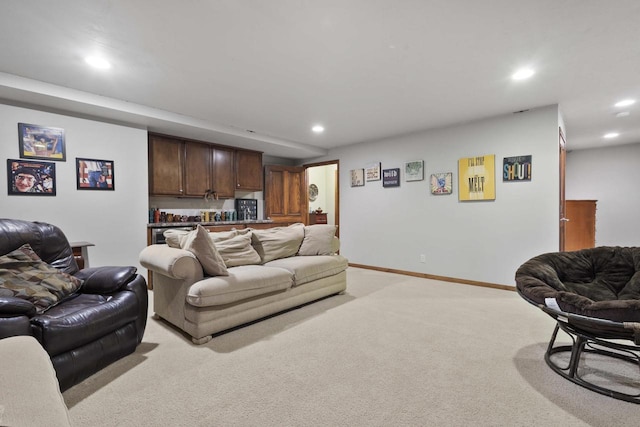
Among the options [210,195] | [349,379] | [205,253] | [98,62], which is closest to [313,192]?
[210,195]

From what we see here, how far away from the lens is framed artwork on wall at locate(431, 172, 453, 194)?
4.49 meters

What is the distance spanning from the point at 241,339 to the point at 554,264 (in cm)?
252

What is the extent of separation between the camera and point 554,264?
2248mm

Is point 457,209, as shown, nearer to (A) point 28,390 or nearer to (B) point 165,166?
(B) point 165,166

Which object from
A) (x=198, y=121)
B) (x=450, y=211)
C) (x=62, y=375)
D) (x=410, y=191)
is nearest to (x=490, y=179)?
(x=450, y=211)

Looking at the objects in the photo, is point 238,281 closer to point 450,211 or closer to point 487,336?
point 487,336

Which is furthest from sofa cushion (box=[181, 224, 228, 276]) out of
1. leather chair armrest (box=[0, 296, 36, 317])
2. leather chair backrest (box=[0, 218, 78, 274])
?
leather chair armrest (box=[0, 296, 36, 317])

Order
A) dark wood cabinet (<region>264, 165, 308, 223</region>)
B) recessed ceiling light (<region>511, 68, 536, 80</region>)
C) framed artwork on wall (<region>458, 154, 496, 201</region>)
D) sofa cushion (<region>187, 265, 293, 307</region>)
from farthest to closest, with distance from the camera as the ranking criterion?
dark wood cabinet (<region>264, 165, 308, 223</region>)
framed artwork on wall (<region>458, 154, 496, 201</region>)
recessed ceiling light (<region>511, 68, 536, 80</region>)
sofa cushion (<region>187, 265, 293, 307</region>)

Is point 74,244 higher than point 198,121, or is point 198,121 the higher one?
point 198,121

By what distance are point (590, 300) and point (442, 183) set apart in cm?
306

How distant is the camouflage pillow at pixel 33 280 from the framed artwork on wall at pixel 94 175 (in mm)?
1754

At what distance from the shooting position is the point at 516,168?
389cm

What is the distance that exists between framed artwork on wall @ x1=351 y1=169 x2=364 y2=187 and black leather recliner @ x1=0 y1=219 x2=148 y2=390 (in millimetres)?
4093

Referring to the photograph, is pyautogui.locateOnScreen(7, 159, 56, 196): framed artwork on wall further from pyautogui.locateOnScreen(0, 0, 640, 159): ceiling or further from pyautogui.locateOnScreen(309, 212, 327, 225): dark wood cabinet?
pyautogui.locateOnScreen(309, 212, 327, 225): dark wood cabinet
